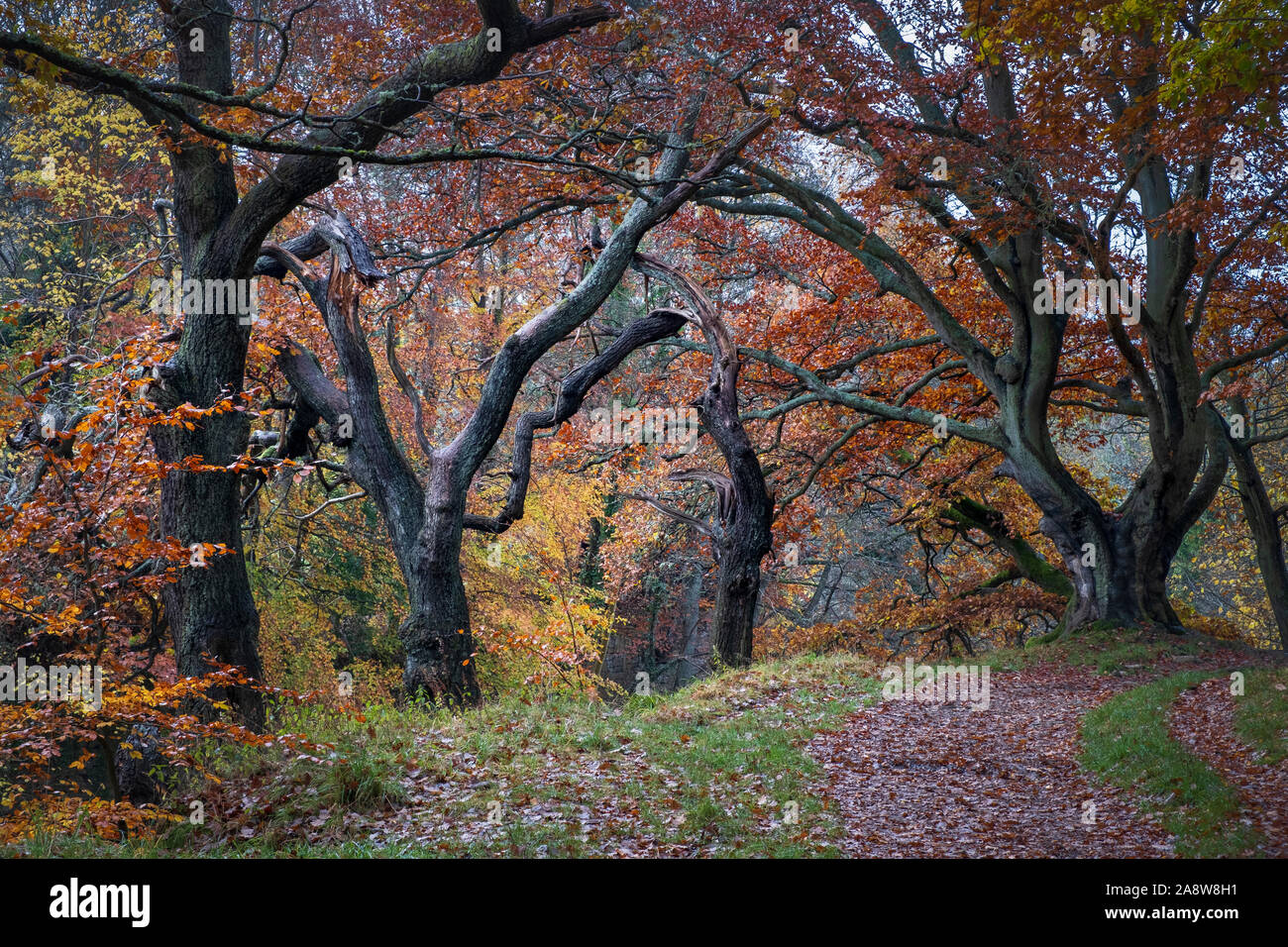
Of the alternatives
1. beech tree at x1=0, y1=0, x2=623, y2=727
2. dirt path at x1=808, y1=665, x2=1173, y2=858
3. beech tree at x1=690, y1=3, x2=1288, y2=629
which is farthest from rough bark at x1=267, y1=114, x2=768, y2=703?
dirt path at x1=808, y1=665, x2=1173, y2=858

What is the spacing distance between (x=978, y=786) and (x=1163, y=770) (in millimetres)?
1453

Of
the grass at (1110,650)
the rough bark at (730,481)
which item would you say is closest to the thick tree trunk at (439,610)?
the rough bark at (730,481)

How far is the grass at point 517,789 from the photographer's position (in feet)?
18.3

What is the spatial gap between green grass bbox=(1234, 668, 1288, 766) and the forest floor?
3 cm

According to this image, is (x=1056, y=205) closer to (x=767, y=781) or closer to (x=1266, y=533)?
(x=1266, y=533)

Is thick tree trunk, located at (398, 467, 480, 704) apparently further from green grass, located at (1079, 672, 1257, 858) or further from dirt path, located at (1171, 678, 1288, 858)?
dirt path, located at (1171, 678, 1288, 858)

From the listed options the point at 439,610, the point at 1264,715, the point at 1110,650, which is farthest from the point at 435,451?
the point at 1110,650

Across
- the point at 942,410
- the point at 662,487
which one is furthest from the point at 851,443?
the point at 662,487

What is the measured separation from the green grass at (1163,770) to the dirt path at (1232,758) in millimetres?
100

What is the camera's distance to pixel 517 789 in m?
6.52

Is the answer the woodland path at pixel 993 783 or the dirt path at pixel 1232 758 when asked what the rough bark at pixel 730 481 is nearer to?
Answer: the woodland path at pixel 993 783

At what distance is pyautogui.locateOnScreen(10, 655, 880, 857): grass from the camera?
559 centimetres

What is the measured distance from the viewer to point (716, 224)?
1802 cm
